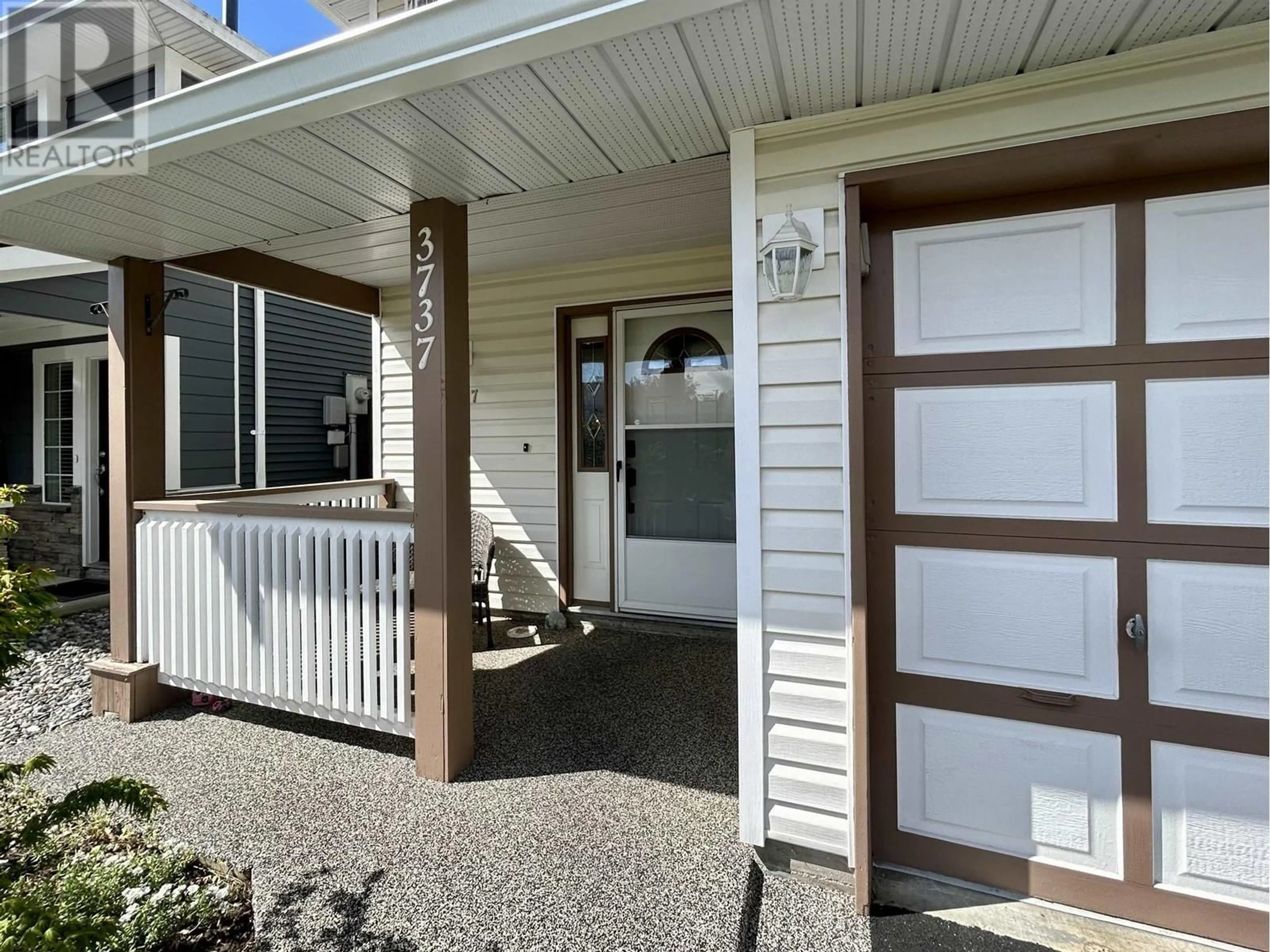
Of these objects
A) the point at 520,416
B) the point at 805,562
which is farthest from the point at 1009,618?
the point at 520,416

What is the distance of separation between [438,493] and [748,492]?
124 centimetres

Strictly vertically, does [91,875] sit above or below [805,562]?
below

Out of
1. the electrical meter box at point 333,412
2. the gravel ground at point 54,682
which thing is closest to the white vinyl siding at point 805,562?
the gravel ground at point 54,682

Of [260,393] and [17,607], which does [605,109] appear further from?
[260,393]

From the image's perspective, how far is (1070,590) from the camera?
1659 mm

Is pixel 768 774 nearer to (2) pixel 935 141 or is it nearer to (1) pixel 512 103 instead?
(2) pixel 935 141

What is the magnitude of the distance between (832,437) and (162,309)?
3.47m

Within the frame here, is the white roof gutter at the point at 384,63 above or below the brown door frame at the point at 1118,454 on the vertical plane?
above

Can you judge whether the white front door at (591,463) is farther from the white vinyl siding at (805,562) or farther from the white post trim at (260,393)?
the white post trim at (260,393)

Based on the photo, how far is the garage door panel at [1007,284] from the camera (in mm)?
1635

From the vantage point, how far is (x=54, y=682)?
3.43 meters

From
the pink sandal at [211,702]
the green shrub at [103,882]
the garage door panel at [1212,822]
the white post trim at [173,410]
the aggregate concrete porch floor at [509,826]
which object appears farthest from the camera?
the white post trim at [173,410]

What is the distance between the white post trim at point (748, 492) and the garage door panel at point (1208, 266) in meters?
1.06

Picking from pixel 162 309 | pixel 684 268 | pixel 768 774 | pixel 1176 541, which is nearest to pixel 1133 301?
pixel 1176 541
